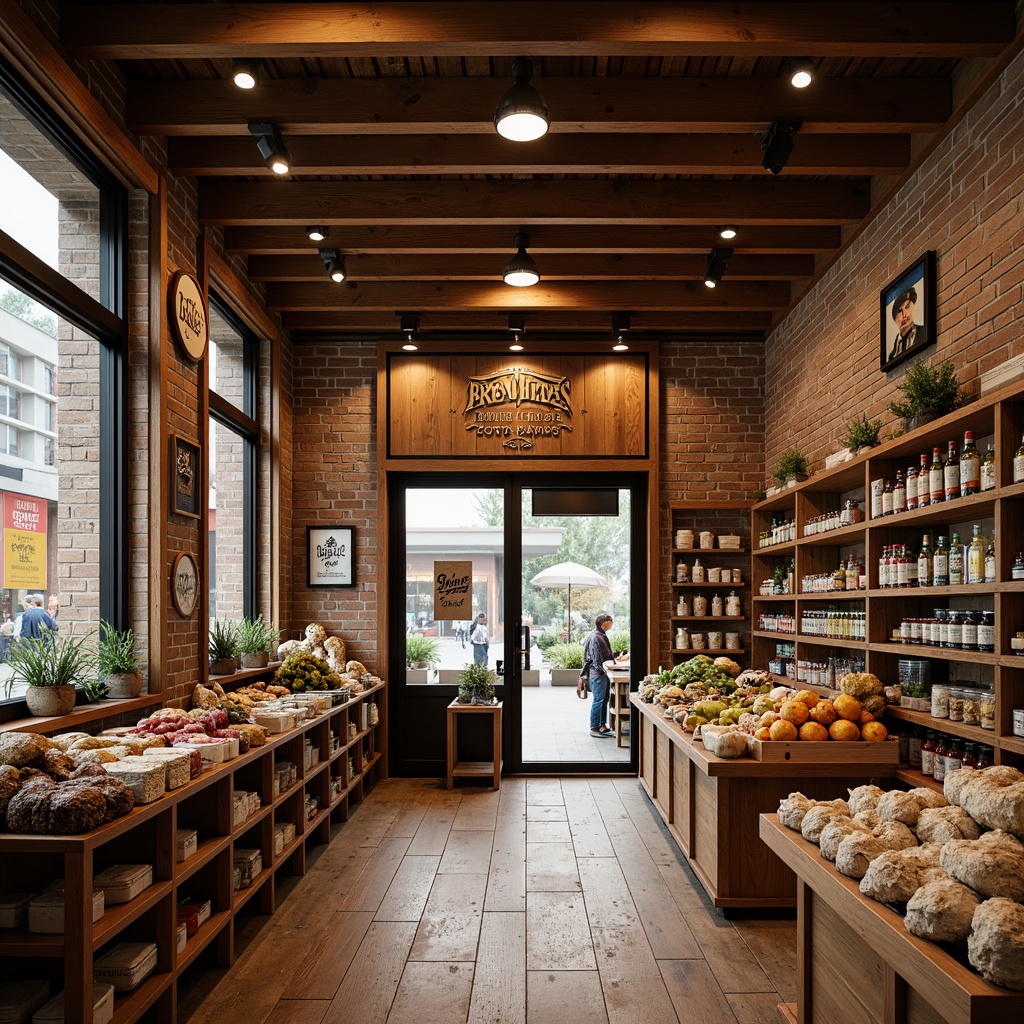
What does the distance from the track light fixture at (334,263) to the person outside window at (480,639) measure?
3.08 metres

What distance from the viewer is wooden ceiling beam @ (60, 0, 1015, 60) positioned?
357 centimetres

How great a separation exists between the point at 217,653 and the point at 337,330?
3.18 metres

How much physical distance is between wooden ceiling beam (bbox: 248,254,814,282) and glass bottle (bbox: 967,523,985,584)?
10.7 feet

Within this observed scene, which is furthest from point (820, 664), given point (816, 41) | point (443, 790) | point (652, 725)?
point (816, 41)

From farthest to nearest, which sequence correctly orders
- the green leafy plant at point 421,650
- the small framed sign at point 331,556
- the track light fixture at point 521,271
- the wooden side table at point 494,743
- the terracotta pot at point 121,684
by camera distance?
1. the green leafy plant at point 421,650
2. the small framed sign at point 331,556
3. the wooden side table at point 494,743
4. the track light fixture at point 521,271
5. the terracotta pot at point 121,684

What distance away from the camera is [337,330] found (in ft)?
25.2

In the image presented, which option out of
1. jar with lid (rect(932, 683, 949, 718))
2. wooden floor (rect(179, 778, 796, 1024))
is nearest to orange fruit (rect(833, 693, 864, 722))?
jar with lid (rect(932, 683, 949, 718))

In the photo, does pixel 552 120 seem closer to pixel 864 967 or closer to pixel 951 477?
pixel 951 477

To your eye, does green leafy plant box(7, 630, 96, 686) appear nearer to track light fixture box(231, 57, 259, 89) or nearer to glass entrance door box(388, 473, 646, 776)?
track light fixture box(231, 57, 259, 89)

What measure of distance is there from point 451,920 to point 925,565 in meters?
2.75

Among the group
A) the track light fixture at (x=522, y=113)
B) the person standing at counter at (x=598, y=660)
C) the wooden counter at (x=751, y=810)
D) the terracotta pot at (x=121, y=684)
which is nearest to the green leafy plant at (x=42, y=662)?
the terracotta pot at (x=121, y=684)

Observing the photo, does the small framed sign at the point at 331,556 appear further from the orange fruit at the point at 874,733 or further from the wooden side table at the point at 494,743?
the orange fruit at the point at 874,733

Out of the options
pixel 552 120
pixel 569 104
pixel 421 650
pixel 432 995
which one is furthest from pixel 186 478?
pixel 421 650

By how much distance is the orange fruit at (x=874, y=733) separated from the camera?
424 cm
